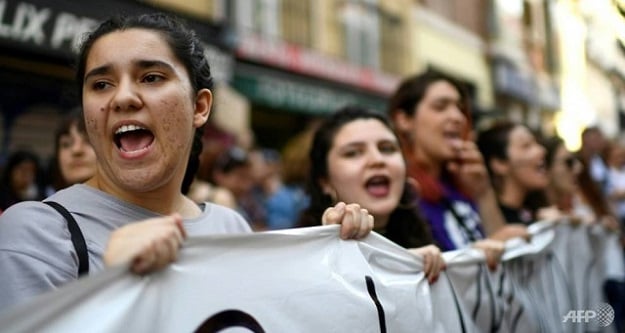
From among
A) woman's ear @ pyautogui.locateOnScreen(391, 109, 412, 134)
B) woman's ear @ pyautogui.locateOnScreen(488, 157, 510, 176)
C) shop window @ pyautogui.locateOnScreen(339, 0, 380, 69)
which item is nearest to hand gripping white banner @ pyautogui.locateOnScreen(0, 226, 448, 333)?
woman's ear @ pyautogui.locateOnScreen(391, 109, 412, 134)

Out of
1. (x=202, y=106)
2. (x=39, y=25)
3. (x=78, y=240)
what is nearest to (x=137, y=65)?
(x=202, y=106)

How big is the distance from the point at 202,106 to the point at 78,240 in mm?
572

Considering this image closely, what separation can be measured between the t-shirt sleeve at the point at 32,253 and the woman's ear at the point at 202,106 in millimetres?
515

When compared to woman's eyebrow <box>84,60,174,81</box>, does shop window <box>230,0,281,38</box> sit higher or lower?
higher

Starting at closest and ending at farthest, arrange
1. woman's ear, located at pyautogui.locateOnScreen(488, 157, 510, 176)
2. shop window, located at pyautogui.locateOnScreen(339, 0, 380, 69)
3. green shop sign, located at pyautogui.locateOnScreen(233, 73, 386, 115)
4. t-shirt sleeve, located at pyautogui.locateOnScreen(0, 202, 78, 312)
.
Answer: t-shirt sleeve, located at pyautogui.locateOnScreen(0, 202, 78, 312), woman's ear, located at pyautogui.locateOnScreen(488, 157, 510, 176), green shop sign, located at pyautogui.locateOnScreen(233, 73, 386, 115), shop window, located at pyautogui.locateOnScreen(339, 0, 380, 69)

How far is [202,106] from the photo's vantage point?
200 centimetres

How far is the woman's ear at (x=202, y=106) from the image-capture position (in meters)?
1.97

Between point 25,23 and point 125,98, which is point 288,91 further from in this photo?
point 125,98

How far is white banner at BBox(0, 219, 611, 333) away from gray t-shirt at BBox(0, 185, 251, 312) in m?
0.17

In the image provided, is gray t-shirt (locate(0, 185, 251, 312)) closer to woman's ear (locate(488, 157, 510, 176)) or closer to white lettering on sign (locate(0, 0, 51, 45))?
woman's ear (locate(488, 157, 510, 176))

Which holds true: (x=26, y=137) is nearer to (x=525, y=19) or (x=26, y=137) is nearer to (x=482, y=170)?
(x=482, y=170)

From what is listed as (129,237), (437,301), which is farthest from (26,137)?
(129,237)

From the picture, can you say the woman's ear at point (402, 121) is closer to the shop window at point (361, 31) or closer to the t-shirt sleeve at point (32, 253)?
the t-shirt sleeve at point (32, 253)

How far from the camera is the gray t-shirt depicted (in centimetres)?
145
